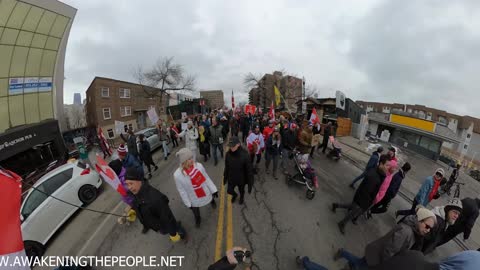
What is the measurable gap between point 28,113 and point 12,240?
54.0 ft

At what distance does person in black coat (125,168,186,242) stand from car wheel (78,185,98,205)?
12.2 ft

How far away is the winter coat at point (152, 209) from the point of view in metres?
2.79

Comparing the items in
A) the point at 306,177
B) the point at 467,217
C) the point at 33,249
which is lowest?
Result: the point at 33,249

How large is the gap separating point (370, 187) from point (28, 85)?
1994 cm

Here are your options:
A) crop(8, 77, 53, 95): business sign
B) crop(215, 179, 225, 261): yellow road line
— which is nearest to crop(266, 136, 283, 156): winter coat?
crop(215, 179, 225, 261): yellow road line

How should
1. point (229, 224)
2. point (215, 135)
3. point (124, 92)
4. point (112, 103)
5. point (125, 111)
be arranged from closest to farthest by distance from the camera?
1. point (229, 224)
2. point (215, 135)
3. point (112, 103)
4. point (124, 92)
5. point (125, 111)

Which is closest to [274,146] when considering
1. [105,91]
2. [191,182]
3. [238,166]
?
[238,166]

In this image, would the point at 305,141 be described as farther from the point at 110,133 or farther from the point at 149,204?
the point at 110,133

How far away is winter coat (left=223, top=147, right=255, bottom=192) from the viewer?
A: 380cm

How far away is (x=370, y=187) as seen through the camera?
345cm

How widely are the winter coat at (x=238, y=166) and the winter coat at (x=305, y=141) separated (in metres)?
2.99

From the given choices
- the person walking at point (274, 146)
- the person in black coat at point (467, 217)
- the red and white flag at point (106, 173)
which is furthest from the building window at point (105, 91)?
the person in black coat at point (467, 217)

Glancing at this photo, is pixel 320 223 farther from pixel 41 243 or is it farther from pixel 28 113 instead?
pixel 28 113

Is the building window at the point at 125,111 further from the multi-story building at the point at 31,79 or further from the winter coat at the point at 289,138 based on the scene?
the winter coat at the point at 289,138
